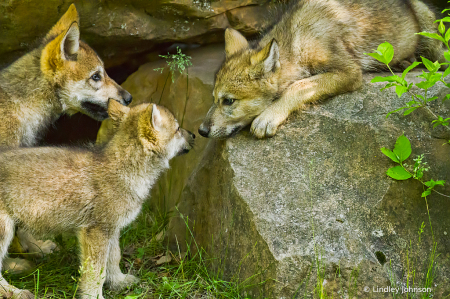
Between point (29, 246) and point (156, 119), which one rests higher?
point (156, 119)

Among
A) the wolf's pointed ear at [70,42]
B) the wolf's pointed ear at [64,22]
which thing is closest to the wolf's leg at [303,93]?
the wolf's pointed ear at [70,42]

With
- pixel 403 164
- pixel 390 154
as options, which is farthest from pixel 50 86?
pixel 403 164

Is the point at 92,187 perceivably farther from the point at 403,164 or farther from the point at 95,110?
the point at 403,164

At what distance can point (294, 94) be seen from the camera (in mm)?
4496

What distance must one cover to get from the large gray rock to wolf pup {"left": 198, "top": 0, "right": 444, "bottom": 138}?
0.18 metres

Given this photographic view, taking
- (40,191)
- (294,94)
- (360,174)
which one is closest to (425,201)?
(360,174)

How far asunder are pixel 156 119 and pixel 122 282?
4.91 feet

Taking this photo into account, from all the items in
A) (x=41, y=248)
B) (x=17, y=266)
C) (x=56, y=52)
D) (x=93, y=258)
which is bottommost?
(x=41, y=248)

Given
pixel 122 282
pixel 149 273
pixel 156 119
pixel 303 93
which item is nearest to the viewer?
pixel 156 119

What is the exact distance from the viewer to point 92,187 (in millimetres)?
3764

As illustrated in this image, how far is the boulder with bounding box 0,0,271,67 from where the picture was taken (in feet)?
16.7

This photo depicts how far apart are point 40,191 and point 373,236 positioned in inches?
106

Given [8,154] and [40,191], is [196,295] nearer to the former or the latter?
[40,191]

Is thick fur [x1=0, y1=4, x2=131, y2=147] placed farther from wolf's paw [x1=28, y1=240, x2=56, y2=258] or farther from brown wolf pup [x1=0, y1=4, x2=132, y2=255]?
wolf's paw [x1=28, y1=240, x2=56, y2=258]
